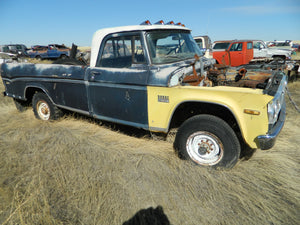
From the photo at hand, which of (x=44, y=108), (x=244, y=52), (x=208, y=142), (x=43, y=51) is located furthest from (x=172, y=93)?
(x=43, y=51)

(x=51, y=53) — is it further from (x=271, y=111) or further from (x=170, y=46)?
(x=271, y=111)

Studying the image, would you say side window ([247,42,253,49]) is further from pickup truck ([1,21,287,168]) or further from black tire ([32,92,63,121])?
black tire ([32,92,63,121])

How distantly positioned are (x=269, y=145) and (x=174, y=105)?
1162mm

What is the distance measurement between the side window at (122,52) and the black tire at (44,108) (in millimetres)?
1619

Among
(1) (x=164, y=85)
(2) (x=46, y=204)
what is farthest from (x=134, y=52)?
(2) (x=46, y=204)

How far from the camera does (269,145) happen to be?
2246 mm

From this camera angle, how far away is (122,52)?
3277 millimetres

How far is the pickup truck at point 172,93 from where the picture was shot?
2.33 metres

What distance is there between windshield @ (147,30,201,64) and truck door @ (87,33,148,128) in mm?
186

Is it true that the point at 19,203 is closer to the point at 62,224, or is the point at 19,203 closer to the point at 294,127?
the point at 62,224

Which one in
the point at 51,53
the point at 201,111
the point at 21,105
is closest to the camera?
the point at 201,111

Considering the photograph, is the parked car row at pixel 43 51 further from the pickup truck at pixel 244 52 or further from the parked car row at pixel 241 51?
the pickup truck at pixel 244 52

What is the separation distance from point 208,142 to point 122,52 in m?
1.91

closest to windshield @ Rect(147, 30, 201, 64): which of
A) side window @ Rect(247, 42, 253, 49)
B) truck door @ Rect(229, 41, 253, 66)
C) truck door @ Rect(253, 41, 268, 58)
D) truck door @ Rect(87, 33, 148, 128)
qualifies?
truck door @ Rect(87, 33, 148, 128)
